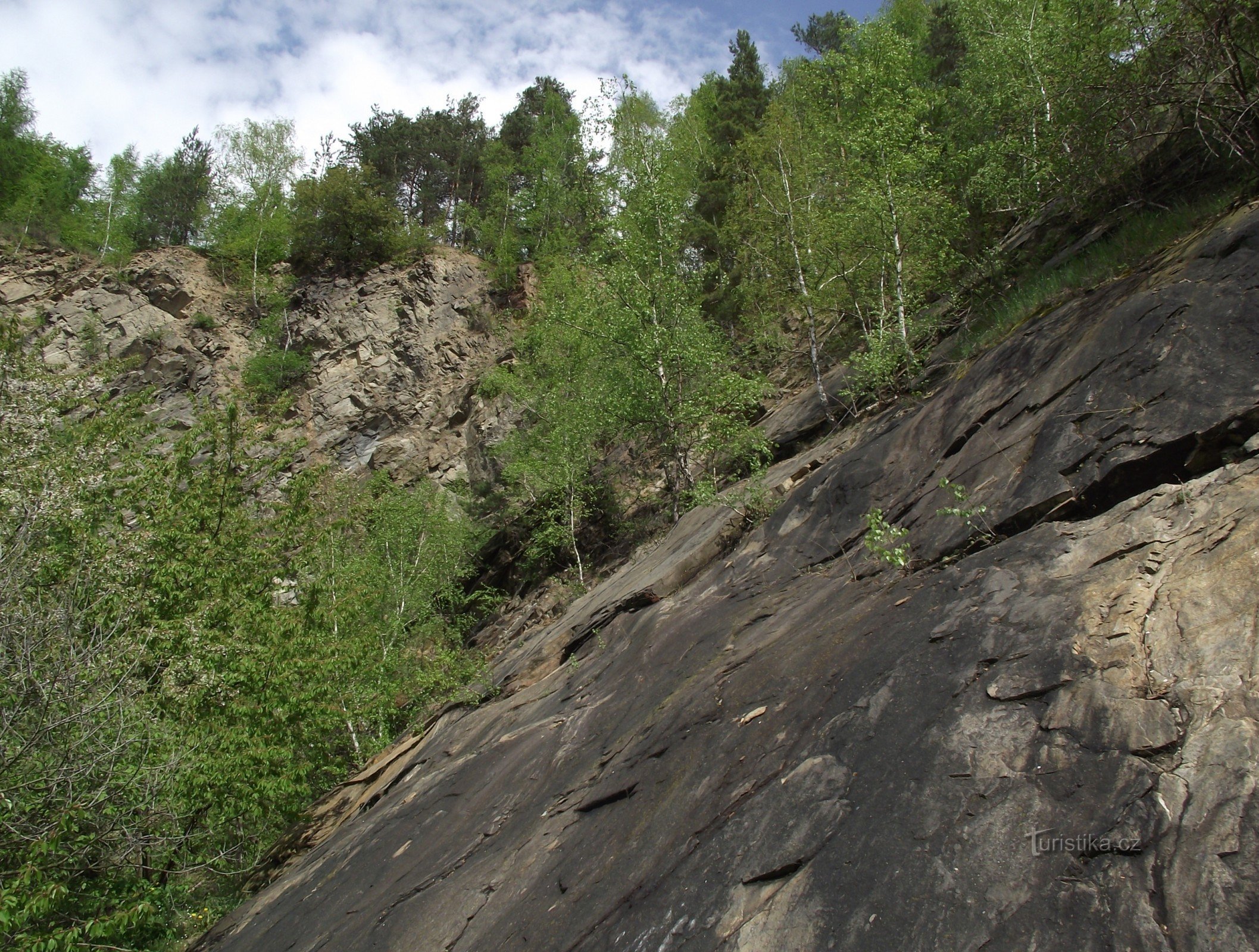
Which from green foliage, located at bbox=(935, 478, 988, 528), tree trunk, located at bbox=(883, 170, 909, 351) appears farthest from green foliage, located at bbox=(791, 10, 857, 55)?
green foliage, located at bbox=(935, 478, 988, 528)

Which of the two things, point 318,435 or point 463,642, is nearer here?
point 463,642

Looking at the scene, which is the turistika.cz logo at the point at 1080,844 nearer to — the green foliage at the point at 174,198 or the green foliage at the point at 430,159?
the green foliage at the point at 430,159

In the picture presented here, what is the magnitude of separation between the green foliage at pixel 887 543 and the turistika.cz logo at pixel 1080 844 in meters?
3.30

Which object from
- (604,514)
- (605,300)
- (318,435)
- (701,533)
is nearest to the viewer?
(701,533)

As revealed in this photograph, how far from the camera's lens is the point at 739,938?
4051 mm

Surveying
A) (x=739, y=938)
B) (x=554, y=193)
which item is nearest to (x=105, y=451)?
(x=739, y=938)

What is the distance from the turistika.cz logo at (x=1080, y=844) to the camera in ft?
10.6

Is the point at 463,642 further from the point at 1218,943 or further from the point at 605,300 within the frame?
the point at 1218,943

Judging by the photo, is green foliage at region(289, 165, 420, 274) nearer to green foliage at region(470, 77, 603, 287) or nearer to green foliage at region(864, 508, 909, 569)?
green foliage at region(470, 77, 603, 287)

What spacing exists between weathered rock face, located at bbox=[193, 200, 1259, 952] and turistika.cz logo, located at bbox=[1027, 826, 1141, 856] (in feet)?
0.05

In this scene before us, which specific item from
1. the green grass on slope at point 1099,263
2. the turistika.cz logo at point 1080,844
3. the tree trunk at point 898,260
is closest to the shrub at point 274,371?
the tree trunk at point 898,260

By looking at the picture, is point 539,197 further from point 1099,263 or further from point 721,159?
point 1099,263

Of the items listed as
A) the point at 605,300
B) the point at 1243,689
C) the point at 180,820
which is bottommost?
the point at 1243,689

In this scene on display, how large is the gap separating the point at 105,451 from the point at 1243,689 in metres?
18.4
